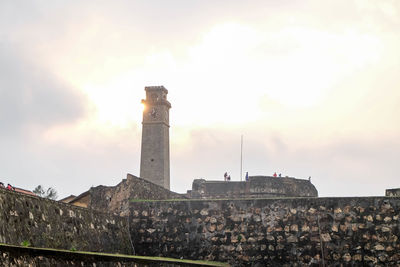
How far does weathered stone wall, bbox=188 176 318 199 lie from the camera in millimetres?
23719

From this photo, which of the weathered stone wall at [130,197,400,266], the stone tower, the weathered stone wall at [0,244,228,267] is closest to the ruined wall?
the weathered stone wall at [130,197,400,266]

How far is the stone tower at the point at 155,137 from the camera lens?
1545 inches

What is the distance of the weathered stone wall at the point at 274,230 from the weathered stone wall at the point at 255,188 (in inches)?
433

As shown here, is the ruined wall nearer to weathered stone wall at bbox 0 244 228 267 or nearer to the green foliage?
weathered stone wall at bbox 0 244 228 267

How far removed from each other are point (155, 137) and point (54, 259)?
3325cm

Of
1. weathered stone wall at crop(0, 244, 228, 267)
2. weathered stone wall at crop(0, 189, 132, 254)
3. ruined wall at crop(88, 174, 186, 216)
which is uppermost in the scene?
ruined wall at crop(88, 174, 186, 216)

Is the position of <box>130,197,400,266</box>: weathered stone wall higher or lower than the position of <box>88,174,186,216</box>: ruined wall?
Result: lower

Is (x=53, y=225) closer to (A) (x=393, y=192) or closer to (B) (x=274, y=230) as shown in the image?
(B) (x=274, y=230)

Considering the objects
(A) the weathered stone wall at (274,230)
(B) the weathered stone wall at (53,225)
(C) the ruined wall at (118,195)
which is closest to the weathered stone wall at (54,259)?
(B) the weathered stone wall at (53,225)

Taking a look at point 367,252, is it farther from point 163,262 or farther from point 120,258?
point 120,258

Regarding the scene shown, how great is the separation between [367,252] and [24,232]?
24.2 ft

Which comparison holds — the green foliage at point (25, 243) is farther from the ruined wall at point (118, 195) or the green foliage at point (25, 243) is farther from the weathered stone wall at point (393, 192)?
the weathered stone wall at point (393, 192)

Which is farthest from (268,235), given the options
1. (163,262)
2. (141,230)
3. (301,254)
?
(163,262)

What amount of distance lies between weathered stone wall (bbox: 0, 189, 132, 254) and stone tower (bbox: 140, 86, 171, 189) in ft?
89.5
